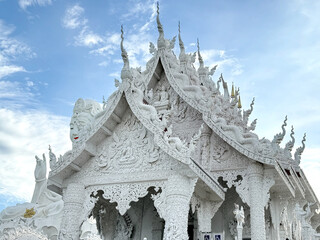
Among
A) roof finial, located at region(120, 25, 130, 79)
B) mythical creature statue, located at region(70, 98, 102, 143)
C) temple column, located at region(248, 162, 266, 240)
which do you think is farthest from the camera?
mythical creature statue, located at region(70, 98, 102, 143)

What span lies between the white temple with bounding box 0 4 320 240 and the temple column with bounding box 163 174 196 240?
0.7 inches

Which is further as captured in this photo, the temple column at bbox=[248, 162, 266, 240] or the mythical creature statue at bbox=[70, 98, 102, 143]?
the mythical creature statue at bbox=[70, 98, 102, 143]

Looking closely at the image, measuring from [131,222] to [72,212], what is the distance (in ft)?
8.31

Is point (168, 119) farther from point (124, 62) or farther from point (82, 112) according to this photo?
point (82, 112)

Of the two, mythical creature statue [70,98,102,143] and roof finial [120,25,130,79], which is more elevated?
mythical creature statue [70,98,102,143]

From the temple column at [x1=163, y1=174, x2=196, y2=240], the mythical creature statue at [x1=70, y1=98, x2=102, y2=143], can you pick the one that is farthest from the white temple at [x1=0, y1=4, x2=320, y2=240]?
the mythical creature statue at [x1=70, y1=98, x2=102, y2=143]

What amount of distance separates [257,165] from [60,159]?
4.70 metres

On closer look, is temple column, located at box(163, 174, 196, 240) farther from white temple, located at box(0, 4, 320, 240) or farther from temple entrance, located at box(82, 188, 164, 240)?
temple entrance, located at box(82, 188, 164, 240)

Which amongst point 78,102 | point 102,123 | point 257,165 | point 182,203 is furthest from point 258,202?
point 78,102

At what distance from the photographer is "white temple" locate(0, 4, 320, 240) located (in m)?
8.13

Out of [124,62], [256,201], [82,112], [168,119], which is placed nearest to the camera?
[124,62]

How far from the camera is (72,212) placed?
864cm

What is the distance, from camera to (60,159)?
29.1ft

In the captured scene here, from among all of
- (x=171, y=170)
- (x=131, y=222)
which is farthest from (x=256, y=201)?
(x=131, y=222)
